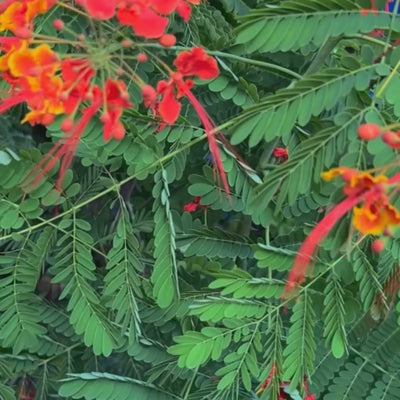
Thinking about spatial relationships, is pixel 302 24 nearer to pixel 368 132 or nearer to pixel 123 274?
pixel 368 132

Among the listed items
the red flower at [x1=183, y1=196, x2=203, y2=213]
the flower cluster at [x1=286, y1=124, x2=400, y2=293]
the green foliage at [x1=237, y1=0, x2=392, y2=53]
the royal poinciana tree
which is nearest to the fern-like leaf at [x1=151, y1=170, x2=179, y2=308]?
the royal poinciana tree

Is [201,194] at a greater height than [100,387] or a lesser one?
greater

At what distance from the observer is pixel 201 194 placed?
912 mm

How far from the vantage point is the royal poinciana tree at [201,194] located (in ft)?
2.01

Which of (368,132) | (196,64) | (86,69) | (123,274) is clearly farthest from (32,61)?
(123,274)

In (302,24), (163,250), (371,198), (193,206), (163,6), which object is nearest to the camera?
(371,198)

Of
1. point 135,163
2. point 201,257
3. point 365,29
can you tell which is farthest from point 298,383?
point 365,29

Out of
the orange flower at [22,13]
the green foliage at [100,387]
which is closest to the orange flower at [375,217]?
the orange flower at [22,13]

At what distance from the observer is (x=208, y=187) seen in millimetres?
907

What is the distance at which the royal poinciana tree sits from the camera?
61 cm

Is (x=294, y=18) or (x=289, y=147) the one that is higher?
(x=294, y=18)

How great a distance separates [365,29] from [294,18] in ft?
0.24

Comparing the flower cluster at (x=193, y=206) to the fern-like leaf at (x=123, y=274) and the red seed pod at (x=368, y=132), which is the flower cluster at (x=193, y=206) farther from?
the red seed pod at (x=368, y=132)

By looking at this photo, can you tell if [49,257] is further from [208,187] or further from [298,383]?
[298,383]
